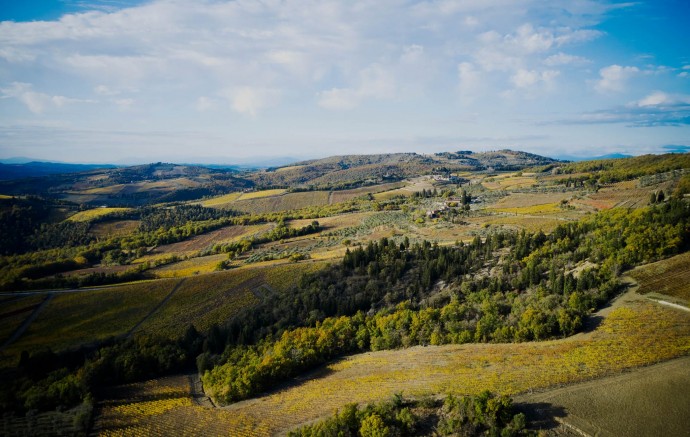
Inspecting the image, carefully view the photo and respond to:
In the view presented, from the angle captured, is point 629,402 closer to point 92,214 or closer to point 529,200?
point 529,200

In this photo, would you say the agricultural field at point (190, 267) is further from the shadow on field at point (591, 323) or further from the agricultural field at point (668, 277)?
the agricultural field at point (668, 277)

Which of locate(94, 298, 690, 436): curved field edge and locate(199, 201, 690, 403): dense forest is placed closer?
locate(94, 298, 690, 436): curved field edge

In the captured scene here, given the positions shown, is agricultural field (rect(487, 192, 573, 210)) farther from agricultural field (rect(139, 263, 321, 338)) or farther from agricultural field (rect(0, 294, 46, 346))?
agricultural field (rect(0, 294, 46, 346))

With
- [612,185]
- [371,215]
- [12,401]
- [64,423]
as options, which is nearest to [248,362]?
[64,423]

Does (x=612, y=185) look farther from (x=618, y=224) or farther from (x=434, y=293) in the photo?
(x=434, y=293)

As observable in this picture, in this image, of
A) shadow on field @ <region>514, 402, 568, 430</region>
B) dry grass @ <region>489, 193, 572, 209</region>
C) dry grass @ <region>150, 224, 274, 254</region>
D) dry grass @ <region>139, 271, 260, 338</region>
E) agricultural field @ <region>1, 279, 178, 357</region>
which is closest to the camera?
shadow on field @ <region>514, 402, 568, 430</region>

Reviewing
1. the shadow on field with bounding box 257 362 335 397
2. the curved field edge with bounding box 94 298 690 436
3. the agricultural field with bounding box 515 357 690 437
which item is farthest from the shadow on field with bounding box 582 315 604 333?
the shadow on field with bounding box 257 362 335 397

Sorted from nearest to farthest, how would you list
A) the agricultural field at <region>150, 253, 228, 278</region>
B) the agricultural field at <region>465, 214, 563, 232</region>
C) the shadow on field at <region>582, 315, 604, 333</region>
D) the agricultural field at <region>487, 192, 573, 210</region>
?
1. the shadow on field at <region>582, 315, 604, 333</region>
2. the agricultural field at <region>465, 214, 563, 232</region>
3. the agricultural field at <region>150, 253, 228, 278</region>
4. the agricultural field at <region>487, 192, 573, 210</region>

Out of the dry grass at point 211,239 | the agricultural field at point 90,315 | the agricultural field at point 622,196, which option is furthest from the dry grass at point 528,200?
the agricultural field at point 90,315
